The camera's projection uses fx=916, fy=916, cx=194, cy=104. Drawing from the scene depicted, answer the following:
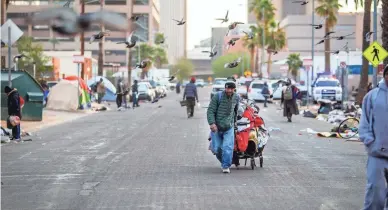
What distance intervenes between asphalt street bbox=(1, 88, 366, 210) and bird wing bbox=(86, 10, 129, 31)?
6.10 m

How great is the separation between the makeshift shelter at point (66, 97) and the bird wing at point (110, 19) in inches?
1706

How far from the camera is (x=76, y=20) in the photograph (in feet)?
18.4

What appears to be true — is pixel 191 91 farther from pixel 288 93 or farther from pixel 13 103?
pixel 13 103

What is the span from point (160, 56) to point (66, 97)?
84259 mm

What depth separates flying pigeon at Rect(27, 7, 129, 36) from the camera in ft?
17.7

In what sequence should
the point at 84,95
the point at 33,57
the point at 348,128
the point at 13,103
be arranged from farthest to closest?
the point at 33,57 < the point at 84,95 < the point at 348,128 < the point at 13,103

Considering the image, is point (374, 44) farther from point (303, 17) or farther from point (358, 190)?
point (303, 17)

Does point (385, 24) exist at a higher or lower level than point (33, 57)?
higher

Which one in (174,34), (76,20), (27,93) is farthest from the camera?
(174,34)

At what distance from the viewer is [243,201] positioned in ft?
39.9

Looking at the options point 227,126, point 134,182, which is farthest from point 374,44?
point 134,182

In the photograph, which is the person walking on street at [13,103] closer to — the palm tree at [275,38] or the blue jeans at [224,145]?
the blue jeans at [224,145]

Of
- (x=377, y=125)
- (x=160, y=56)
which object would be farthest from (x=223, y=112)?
(x=160, y=56)

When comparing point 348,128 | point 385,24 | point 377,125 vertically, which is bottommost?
point 348,128
